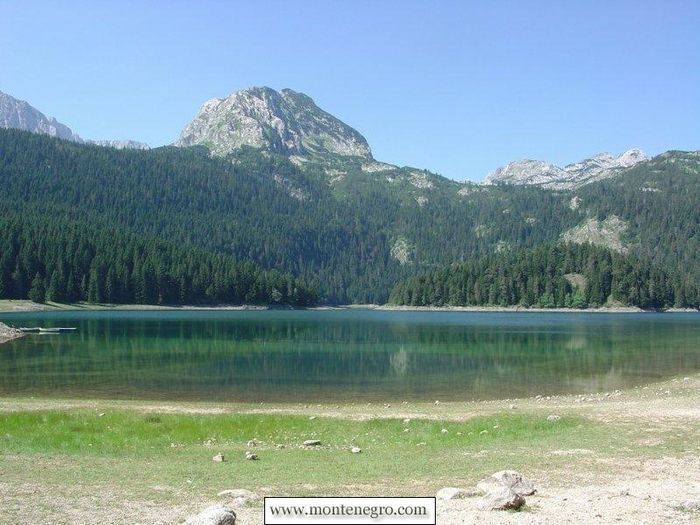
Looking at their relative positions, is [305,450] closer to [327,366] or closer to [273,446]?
[273,446]

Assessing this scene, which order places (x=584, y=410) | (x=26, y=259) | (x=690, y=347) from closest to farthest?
(x=584, y=410) → (x=690, y=347) → (x=26, y=259)

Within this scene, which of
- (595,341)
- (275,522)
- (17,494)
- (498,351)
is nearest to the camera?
(275,522)

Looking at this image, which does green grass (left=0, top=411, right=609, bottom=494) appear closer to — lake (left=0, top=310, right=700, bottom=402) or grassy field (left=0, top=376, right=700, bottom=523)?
grassy field (left=0, top=376, right=700, bottom=523)

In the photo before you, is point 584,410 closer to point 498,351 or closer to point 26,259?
point 498,351

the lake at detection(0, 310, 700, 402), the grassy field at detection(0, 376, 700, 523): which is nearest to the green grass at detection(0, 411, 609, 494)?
the grassy field at detection(0, 376, 700, 523)


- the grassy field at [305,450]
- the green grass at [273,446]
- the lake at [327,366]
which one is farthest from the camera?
the lake at [327,366]

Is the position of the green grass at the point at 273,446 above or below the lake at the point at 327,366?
above

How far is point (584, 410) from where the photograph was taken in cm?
3167

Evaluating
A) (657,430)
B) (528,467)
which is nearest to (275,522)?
(528,467)

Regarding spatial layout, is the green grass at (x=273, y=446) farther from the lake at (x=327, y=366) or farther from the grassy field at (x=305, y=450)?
the lake at (x=327, y=366)

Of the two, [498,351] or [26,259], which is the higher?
[26,259]

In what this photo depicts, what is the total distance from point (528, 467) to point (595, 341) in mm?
72231

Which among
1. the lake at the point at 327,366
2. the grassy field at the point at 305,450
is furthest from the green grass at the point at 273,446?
the lake at the point at 327,366

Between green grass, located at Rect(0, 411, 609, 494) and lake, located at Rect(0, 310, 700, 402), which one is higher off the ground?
green grass, located at Rect(0, 411, 609, 494)
